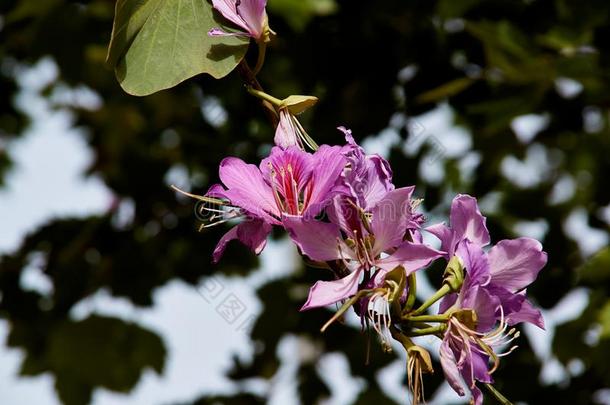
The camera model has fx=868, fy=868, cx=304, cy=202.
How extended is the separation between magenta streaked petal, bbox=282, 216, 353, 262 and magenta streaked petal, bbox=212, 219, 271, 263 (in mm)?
35

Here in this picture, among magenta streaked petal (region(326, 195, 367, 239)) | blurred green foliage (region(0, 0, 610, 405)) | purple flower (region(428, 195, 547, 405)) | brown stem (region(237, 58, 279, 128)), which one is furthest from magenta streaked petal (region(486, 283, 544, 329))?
blurred green foliage (region(0, 0, 610, 405))

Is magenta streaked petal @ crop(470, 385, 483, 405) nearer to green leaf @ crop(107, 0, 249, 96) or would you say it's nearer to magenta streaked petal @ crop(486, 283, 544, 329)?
magenta streaked petal @ crop(486, 283, 544, 329)

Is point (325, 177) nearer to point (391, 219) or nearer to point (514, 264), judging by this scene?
point (391, 219)

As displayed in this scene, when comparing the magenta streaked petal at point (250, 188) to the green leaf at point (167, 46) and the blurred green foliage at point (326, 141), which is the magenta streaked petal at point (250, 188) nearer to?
the green leaf at point (167, 46)

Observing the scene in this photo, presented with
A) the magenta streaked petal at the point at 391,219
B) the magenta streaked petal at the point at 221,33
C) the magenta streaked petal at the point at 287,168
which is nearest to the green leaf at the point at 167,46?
the magenta streaked petal at the point at 221,33

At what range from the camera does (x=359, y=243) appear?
0.76m

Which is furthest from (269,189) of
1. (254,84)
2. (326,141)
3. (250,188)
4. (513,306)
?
(326,141)

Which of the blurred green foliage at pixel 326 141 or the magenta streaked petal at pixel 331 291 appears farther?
the blurred green foliage at pixel 326 141

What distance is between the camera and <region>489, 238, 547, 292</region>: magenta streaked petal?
0.79 m

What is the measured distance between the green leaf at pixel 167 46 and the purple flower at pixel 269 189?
12cm

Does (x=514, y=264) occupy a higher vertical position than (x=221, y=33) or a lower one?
lower

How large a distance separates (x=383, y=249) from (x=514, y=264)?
0.13m

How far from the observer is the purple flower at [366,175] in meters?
0.75

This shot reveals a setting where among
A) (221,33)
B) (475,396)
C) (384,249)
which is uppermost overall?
(221,33)
